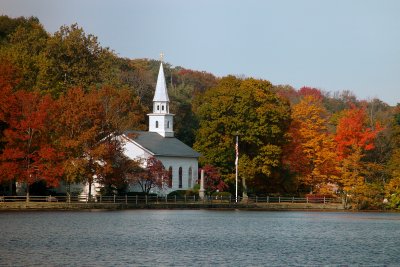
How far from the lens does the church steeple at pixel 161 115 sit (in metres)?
111

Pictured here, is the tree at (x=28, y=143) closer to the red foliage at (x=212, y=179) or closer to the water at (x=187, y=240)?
the water at (x=187, y=240)

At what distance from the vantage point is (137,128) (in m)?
97.6

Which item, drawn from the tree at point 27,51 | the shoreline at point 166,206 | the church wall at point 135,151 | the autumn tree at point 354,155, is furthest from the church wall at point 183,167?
the tree at point 27,51

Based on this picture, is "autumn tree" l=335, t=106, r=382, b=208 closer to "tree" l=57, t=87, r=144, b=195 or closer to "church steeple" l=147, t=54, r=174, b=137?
"church steeple" l=147, t=54, r=174, b=137

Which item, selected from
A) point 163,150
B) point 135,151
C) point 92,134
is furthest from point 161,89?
point 92,134

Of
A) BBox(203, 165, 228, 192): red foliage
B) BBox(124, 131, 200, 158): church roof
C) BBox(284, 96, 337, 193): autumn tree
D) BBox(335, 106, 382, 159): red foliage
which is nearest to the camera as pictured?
BBox(203, 165, 228, 192): red foliage

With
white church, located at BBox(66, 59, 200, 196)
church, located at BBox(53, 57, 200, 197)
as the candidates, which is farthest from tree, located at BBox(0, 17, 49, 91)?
white church, located at BBox(66, 59, 200, 196)

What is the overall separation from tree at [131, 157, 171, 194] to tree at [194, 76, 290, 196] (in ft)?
26.6

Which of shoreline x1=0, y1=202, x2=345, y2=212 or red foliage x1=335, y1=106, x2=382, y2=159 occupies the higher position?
red foliage x1=335, y1=106, x2=382, y2=159

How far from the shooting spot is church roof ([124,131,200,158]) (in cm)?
10356

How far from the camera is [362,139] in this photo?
104 metres

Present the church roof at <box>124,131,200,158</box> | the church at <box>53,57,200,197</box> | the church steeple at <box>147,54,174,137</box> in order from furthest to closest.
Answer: the church steeple at <box>147,54,174,137</box> < the church roof at <box>124,131,200,158</box> < the church at <box>53,57,200,197</box>

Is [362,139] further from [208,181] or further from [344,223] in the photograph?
[344,223]

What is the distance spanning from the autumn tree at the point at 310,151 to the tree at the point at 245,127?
294cm
